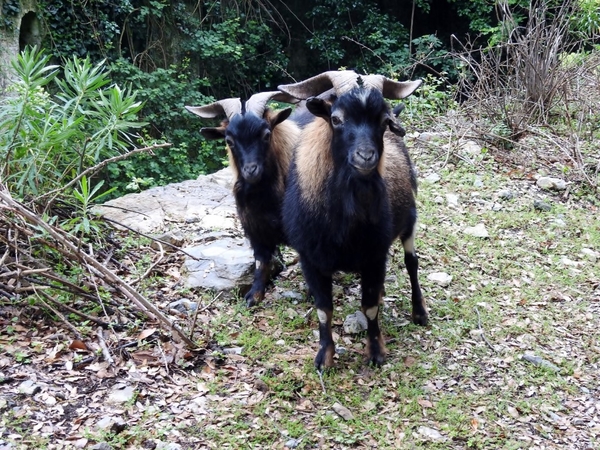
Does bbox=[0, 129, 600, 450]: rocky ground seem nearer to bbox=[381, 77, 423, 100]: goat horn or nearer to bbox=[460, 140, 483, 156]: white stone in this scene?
bbox=[381, 77, 423, 100]: goat horn

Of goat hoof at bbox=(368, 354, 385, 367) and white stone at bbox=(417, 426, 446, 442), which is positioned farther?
goat hoof at bbox=(368, 354, 385, 367)

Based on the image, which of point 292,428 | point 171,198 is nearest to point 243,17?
point 171,198

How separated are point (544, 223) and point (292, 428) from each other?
436cm

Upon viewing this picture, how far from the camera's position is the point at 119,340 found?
4.27m

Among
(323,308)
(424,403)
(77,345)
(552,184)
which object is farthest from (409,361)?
(552,184)

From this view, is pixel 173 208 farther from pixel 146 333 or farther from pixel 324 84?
pixel 324 84

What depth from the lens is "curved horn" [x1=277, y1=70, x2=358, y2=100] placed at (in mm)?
3916

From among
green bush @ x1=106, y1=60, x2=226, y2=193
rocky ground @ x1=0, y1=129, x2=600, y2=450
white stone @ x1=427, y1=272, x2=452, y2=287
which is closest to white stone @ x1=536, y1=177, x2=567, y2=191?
rocky ground @ x1=0, y1=129, x2=600, y2=450

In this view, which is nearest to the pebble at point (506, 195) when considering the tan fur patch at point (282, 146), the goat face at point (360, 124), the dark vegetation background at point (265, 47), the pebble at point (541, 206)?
the pebble at point (541, 206)

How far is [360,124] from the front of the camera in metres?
3.77

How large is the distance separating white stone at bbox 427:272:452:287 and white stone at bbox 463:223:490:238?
3.29 feet

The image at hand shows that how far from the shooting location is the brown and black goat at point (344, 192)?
3.79 meters

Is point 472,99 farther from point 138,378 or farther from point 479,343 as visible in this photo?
point 138,378

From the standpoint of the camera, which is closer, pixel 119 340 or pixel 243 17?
pixel 119 340
